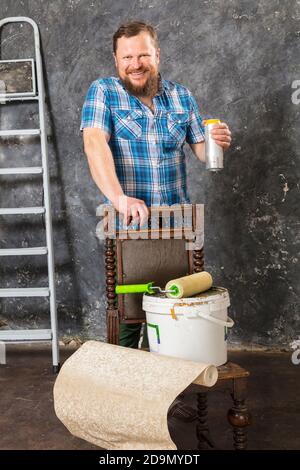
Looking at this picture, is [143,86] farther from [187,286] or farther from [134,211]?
[187,286]

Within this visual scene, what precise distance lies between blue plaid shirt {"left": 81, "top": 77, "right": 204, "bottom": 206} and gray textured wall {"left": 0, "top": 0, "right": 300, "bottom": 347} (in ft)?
3.24

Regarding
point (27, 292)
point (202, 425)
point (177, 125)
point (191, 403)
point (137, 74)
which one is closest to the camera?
point (202, 425)

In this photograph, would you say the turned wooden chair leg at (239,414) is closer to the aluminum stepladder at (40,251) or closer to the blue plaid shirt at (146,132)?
the blue plaid shirt at (146,132)

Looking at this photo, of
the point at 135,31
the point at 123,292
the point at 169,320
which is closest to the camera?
the point at 169,320

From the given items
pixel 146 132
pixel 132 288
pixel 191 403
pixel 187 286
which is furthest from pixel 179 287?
pixel 191 403

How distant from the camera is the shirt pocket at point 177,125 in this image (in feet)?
8.42

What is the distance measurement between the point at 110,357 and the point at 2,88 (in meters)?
2.50

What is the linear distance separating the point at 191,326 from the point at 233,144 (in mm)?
2100

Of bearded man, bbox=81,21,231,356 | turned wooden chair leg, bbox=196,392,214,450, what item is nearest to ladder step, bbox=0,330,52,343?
bearded man, bbox=81,21,231,356

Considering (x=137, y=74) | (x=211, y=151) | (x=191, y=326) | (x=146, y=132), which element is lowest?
(x=191, y=326)

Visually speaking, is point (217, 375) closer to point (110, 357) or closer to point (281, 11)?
point (110, 357)

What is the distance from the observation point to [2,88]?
3605 millimetres

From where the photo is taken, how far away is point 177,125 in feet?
8.49

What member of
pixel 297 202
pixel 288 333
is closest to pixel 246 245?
pixel 297 202
